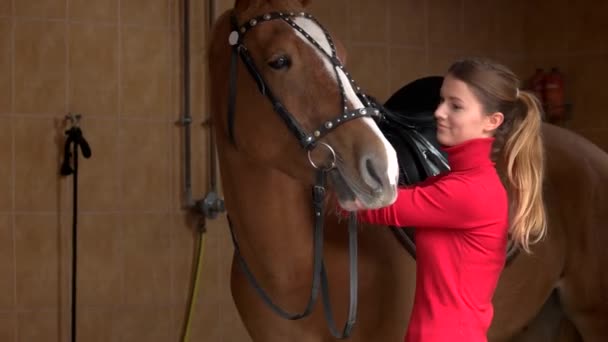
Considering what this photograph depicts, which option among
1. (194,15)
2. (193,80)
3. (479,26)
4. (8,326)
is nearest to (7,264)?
(8,326)

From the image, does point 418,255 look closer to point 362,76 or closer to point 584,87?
point 362,76

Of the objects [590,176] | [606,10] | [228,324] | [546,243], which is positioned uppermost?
[606,10]

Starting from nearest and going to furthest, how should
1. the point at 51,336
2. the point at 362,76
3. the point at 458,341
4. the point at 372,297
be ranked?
the point at 458,341
the point at 372,297
the point at 51,336
the point at 362,76

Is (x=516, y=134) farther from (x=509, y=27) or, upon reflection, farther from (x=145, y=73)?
(x=509, y=27)

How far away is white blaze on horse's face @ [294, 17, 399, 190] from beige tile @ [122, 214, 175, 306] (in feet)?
6.83

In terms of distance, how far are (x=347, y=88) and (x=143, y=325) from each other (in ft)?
7.45

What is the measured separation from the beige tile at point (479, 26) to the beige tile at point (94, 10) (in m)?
1.85

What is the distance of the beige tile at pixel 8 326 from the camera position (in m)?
3.52

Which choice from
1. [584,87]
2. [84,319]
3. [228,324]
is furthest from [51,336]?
[584,87]

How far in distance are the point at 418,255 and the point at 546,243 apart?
29.7 inches

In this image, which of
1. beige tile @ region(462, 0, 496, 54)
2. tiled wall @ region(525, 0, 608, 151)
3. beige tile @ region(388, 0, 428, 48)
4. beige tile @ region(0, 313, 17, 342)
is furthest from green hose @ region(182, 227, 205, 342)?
tiled wall @ region(525, 0, 608, 151)

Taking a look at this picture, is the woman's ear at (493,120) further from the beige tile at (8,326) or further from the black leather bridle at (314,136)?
the beige tile at (8,326)

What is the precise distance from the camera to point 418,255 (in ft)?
6.04

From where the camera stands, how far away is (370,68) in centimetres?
424
